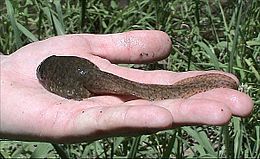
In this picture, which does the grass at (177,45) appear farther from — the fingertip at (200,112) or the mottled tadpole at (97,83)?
the fingertip at (200,112)

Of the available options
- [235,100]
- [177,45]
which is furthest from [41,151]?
[177,45]

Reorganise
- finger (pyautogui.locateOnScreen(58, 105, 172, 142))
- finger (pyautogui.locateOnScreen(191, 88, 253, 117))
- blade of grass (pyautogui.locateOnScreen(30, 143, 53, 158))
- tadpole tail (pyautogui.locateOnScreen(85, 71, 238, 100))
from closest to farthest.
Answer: finger (pyautogui.locateOnScreen(58, 105, 172, 142)) → finger (pyautogui.locateOnScreen(191, 88, 253, 117)) → tadpole tail (pyautogui.locateOnScreen(85, 71, 238, 100)) → blade of grass (pyautogui.locateOnScreen(30, 143, 53, 158))

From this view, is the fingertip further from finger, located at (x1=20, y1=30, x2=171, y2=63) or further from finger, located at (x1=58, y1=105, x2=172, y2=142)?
finger, located at (x1=20, y1=30, x2=171, y2=63)

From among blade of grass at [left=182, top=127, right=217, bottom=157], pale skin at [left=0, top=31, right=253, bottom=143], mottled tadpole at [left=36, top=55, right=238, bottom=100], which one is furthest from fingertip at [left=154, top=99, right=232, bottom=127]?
blade of grass at [left=182, top=127, right=217, bottom=157]

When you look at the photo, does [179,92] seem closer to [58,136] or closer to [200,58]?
[58,136]

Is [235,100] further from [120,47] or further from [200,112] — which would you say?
[120,47]
